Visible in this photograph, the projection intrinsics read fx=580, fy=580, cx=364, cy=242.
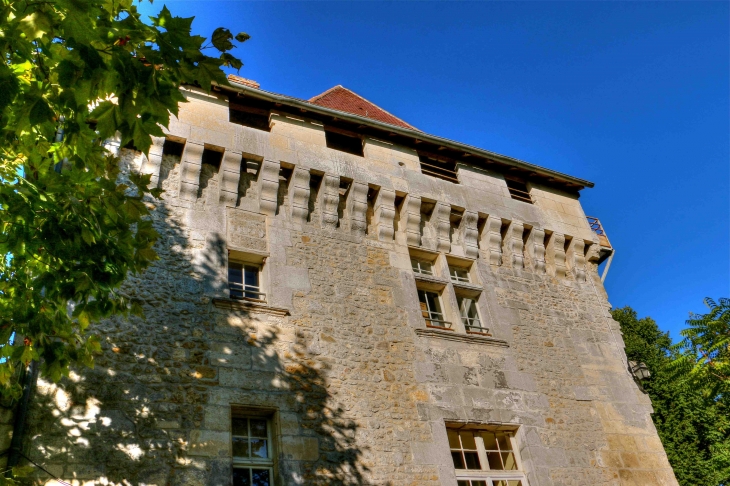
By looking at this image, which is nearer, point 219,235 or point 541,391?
point 219,235

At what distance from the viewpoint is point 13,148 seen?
14.3 feet

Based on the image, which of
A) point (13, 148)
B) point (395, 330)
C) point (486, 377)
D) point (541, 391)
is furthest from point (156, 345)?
point (541, 391)

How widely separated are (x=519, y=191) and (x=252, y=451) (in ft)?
22.6

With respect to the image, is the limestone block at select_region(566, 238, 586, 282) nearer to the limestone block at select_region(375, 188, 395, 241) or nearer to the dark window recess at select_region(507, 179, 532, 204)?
the dark window recess at select_region(507, 179, 532, 204)

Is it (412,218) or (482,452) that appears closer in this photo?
(482,452)

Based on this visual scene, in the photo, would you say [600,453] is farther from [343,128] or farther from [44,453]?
[44,453]

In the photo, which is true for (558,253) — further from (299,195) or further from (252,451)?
(252,451)

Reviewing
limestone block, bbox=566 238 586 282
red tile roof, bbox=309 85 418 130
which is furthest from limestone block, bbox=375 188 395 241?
red tile roof, bbox=309 85 418 130

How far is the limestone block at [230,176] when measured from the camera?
25.2ft

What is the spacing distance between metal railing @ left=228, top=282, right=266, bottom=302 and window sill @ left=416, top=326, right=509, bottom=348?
2159 mm

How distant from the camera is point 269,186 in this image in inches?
313

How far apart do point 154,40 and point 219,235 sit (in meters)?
3.94

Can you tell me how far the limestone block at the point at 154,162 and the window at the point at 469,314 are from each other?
4.68m

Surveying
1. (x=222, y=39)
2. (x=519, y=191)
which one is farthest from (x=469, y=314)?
(x=222, y=39)
